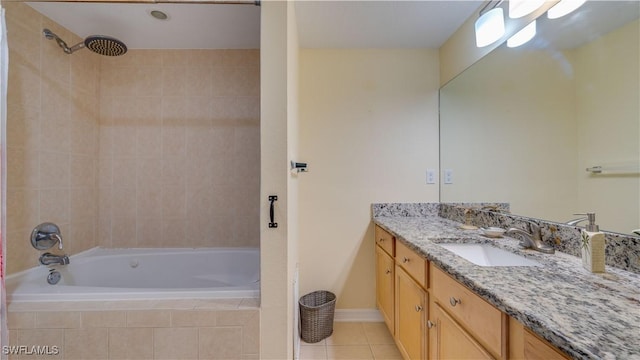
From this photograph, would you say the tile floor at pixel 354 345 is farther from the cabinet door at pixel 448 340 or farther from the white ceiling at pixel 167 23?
the white ceiling at pixel 167 23

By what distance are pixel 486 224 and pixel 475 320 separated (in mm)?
979

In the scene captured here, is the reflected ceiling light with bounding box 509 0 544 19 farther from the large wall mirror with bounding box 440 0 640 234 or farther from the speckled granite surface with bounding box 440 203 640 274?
the speckled granite surface with bounding box 440 203 640 274

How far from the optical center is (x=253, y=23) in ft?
5.77

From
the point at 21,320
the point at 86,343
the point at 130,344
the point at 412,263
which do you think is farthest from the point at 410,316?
the point at 21,320

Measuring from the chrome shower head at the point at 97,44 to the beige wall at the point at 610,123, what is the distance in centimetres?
255

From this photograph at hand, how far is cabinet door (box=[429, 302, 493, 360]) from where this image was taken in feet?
2.61

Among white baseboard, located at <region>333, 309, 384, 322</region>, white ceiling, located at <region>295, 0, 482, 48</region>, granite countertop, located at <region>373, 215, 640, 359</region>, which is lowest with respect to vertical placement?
white baseboard, located at <region>333, 309, 384, 322</region>

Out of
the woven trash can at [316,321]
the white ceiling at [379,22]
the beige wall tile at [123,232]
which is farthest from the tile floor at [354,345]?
the white ceiling at [379,22]

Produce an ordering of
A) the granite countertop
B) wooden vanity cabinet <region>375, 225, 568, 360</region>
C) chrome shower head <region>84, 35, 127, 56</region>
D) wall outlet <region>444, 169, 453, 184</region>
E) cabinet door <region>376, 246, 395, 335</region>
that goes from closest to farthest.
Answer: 1. the granite countertop
2. wooden vanity cabinet <region>375, 225, 568, 360</region>
3. chrome shower head <region>84, 35, 127, 56</region>
4. cabinet door <region>376, 246, 395, 335</region>
5. wall outlet <region>444, 169, 453, 184</region>

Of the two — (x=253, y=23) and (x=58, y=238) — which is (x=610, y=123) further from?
(x=58, y=238)

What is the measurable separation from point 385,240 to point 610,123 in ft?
4.06

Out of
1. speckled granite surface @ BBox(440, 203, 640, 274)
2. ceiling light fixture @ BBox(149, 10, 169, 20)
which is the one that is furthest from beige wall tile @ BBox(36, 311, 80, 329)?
speckled granite surface @ BBox(440, 203, 640, 274)

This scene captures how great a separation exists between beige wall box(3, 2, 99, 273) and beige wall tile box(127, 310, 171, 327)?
1003mm

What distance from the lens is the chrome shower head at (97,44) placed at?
1.53 meters
